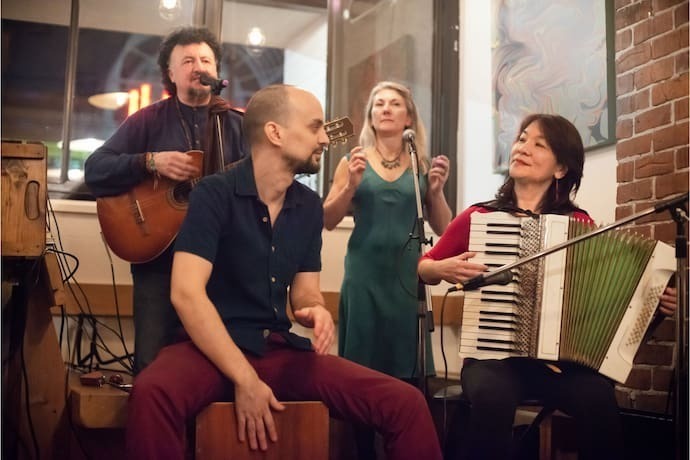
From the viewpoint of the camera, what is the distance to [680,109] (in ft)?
8.97

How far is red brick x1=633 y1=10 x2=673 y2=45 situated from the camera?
9.13ft

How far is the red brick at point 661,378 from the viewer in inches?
108

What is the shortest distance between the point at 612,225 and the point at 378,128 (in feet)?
3.89

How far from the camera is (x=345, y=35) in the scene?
410 cm

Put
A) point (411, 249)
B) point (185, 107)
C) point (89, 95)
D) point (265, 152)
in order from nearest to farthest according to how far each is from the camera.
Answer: point (265, 152)
point (185, 107)
point (411, 249)
point (89, 95)

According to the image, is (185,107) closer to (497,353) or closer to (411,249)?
(411,249)

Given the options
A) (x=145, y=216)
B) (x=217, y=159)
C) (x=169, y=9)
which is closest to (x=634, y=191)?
(x=217, y=159)

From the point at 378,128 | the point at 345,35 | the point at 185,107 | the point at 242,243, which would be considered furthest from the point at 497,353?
the point at 345,35

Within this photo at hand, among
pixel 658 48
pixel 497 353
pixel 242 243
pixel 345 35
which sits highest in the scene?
pixel 345 35

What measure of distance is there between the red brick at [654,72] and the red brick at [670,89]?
0.02 metres

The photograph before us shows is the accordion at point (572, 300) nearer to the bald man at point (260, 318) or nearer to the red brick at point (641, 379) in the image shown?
the bald man at point (260, 318)

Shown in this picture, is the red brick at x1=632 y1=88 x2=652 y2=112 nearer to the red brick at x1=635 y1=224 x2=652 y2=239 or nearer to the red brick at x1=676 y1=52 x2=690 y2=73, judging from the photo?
the red brick at x1=676 y1=52 x2=690 y2=73

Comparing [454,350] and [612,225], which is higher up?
[612,225]

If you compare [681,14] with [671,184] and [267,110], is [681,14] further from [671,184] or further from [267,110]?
[267,110]
